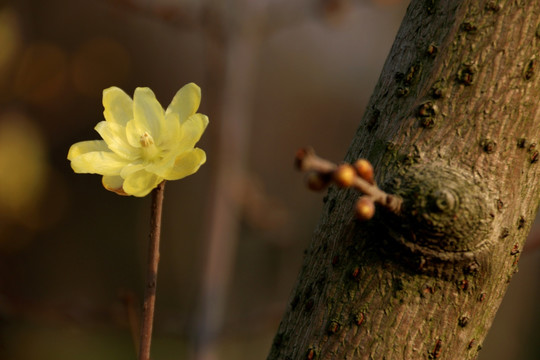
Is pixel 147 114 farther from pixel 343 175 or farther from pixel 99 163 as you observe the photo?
pixel 343 175

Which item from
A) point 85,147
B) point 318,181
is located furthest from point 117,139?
point 318,181

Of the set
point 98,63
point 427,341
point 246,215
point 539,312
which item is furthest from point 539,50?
point 539,312

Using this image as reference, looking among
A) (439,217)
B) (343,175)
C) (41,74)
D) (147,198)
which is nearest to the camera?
(343,175)

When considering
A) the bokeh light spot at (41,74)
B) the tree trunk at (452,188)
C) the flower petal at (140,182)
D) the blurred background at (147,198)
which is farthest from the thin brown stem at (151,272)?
the bokeh light spot at (41,74)

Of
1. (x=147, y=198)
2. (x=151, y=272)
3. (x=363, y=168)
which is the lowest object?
(x=151, y=272)

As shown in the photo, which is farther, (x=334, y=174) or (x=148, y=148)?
(x=148, y=148)

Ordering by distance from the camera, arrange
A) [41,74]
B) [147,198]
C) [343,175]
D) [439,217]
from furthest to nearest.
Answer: [147,198] → [41,74] → [439,217] → [343,175]

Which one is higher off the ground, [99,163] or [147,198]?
[147,198]
